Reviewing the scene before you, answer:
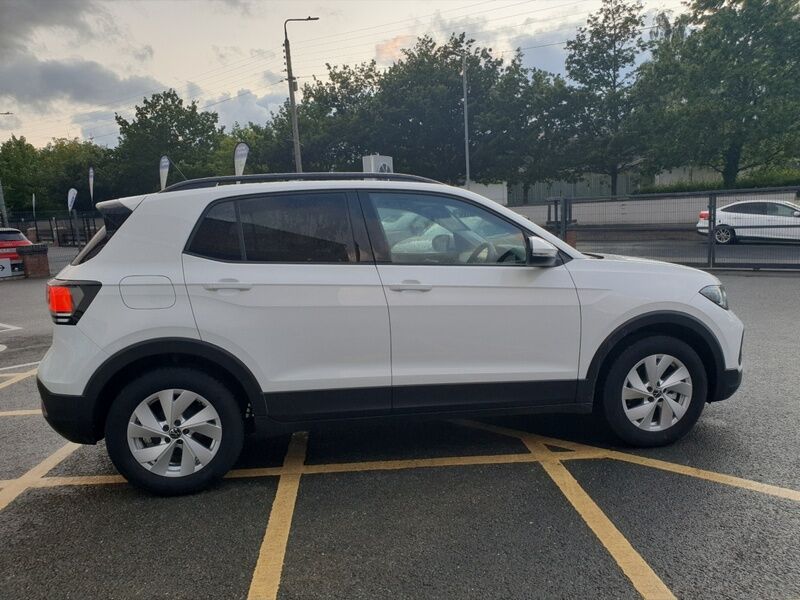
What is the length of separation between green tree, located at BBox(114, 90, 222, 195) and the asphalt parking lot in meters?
45.8

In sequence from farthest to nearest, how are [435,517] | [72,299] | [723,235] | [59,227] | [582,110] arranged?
1. [59,227]
2. [582,110]
3. [723,235]
4. [72,299]
5. [435,517]

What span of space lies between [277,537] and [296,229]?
1.71m

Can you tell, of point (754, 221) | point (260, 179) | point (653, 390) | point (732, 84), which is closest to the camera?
point (260, 179)

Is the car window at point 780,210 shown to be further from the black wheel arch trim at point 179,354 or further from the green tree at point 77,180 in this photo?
the green tree at point 77,180

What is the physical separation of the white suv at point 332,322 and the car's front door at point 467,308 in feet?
0.04

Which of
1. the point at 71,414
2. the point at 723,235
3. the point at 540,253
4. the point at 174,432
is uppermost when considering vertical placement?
the point at 540,253

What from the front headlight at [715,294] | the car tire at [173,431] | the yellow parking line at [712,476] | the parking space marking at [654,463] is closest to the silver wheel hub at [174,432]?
the car tire at [173,431]

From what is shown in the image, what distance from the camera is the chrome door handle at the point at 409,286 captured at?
3.46 m

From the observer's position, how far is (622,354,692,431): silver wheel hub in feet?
12.5

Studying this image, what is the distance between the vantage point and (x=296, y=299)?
11.1 ft

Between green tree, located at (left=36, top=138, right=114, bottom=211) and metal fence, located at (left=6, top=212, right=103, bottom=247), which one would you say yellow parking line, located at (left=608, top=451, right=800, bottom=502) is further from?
green tree, located at (left=36, top=138, right=114, bottom=211)

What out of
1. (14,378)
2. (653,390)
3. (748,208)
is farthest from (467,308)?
(748,208)

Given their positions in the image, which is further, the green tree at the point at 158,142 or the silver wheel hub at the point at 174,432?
the green tree at the point at 158,142

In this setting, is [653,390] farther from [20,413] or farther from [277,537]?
[20,413]
